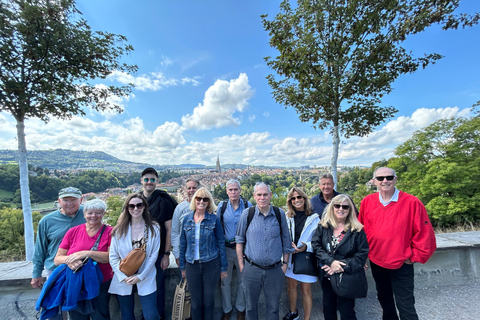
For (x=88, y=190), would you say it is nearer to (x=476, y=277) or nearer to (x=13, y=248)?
(x=13, y=248)

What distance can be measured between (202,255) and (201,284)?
0.40 meters

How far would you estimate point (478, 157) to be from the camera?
12508mm

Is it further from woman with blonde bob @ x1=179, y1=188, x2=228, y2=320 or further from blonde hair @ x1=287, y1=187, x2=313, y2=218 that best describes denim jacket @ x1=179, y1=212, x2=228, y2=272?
blonde hair @ x1=287, y1=187, x2=313, y2=218

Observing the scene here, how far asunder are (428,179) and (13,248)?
40.6m

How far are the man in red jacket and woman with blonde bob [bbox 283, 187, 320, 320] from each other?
2.45 feet

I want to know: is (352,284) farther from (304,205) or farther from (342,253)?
(304,205)

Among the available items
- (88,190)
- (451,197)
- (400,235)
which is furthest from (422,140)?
(88,190)

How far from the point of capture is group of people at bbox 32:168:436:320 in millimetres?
2100

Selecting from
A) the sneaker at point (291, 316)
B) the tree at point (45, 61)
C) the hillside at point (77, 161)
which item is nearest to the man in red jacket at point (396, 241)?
the sneaker at point (291, 316)

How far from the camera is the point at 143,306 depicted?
222cm

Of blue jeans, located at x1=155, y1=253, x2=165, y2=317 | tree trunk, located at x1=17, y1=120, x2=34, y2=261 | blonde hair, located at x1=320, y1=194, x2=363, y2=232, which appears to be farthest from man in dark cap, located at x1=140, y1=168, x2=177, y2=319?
tree trunk, located at x1=17, y1=120, x2=34, y2=261

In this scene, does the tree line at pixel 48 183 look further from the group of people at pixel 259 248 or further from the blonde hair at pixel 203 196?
the blonde hair at pixel 203 196

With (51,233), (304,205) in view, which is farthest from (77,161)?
(304,205)

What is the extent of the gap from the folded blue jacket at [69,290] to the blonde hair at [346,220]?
2.75 metres
